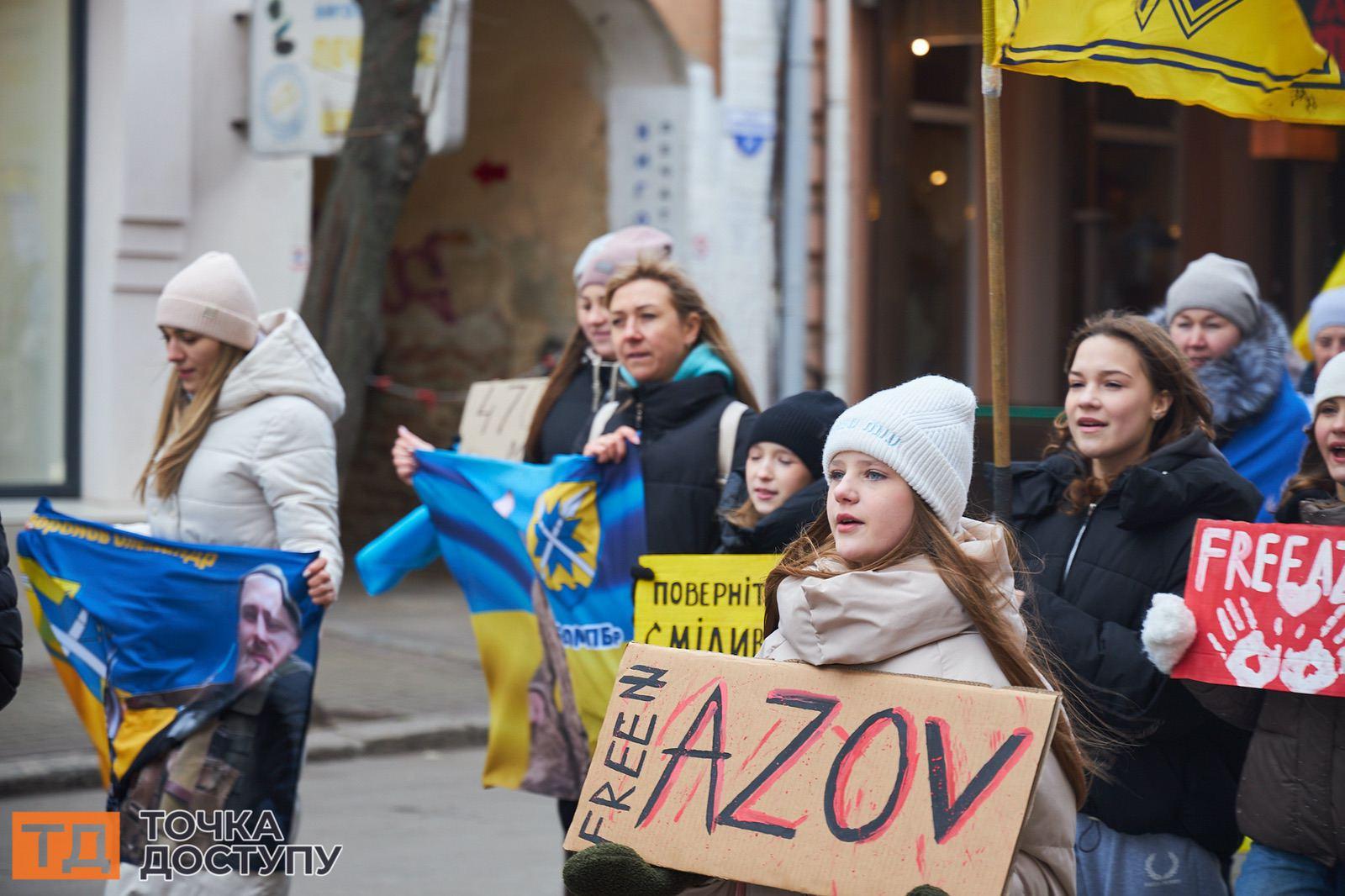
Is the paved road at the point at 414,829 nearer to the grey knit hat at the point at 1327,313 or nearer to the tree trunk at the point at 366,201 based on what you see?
the tree trunk at the point at 366,201

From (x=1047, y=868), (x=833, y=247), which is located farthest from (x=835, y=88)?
(x=1047, y=868)

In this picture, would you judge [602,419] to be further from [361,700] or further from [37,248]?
[37,248]

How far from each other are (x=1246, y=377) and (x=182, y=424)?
2.89 metres

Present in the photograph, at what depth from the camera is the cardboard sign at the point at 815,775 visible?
270 centimetres

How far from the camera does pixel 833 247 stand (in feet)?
43.5

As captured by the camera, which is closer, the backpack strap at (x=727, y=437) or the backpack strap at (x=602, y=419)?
the backpack strap at (x=727, y=437)

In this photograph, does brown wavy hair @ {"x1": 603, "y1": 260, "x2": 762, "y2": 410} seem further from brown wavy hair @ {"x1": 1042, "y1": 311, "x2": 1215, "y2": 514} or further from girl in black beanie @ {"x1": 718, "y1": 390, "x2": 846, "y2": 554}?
brown wavy hair @ {"x1": 1042, "y1": 311, "x2": 1215, "y2": 514}

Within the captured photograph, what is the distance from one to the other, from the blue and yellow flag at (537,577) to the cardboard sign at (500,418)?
1.17 ft

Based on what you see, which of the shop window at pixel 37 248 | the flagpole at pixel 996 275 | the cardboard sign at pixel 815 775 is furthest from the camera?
the shop window at pixel 37 248

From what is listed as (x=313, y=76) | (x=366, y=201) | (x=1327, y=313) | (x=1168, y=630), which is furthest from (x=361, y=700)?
(x=1168, y=630)

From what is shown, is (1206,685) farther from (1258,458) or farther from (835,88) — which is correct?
(835,88)

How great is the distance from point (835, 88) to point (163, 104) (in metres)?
4.82

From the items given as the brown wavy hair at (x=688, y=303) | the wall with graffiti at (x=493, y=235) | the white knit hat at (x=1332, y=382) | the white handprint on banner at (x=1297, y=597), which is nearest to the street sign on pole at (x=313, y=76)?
the wall with graffiti at (x=493, y=235)

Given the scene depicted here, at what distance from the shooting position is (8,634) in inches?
145
